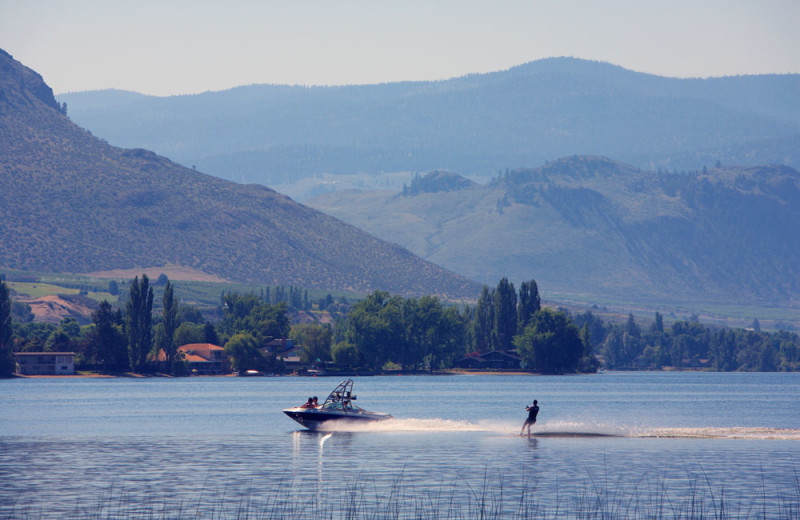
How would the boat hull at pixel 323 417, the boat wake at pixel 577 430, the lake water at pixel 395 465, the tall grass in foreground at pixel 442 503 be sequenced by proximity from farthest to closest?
the boat hull at pixel 323 417
the boat wake at pixel 577 430
the lake water at pixel 395 465
the tall grass in foreground at pixel 442 503

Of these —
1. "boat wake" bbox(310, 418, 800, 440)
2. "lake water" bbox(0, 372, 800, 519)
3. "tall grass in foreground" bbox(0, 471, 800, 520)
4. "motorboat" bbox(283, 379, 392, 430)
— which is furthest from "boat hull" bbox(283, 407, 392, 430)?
"tall grass in foreground" bbox(0, 471, 800, 520)

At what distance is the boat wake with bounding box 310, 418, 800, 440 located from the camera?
291ft

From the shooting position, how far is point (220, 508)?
55875 mm

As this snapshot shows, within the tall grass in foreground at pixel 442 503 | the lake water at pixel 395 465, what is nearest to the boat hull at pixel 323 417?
the lake water at pixel 395 465

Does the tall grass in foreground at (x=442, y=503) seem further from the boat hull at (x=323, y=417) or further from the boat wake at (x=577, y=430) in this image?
the boat hull at (x=323, y=417)

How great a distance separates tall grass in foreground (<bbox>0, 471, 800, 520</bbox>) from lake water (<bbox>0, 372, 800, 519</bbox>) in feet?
0.36

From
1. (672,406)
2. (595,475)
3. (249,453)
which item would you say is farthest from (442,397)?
(595,475)

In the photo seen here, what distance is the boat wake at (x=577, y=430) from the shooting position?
88625mm

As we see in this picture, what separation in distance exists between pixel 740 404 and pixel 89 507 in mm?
106424

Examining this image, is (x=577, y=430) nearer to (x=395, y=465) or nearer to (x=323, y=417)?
(x=323, y=417)

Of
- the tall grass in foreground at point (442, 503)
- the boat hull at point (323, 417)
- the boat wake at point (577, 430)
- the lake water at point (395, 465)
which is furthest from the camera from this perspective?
the boat hull at point (323, 417)

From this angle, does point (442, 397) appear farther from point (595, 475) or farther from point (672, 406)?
point (595, 475)

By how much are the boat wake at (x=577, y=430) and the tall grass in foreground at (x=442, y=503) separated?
24764mm

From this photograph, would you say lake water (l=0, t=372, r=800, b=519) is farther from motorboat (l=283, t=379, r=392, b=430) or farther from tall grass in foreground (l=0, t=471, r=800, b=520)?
motorboat (l=283, t=379, r=392, b=430)
